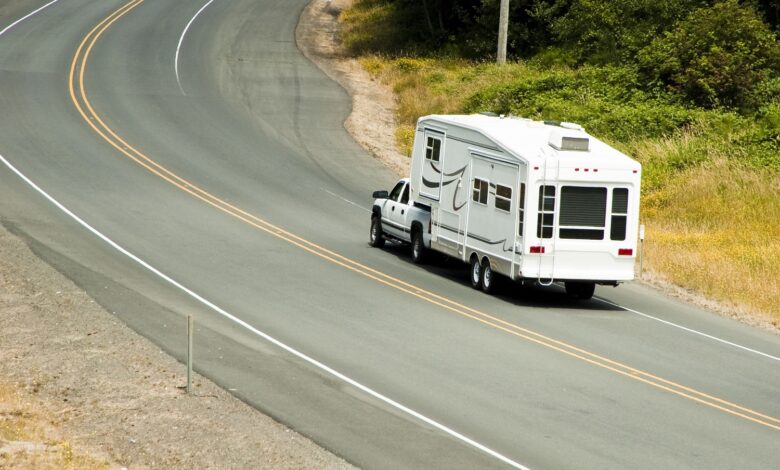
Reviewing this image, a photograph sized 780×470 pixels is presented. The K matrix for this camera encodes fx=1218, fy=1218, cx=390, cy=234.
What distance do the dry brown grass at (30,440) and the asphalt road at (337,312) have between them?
2.78 metres

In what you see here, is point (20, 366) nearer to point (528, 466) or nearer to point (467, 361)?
point (467, 361)

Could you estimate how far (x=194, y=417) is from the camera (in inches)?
625

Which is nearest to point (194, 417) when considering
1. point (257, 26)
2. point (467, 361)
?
point (467, 361)

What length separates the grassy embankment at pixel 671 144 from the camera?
2737 cm

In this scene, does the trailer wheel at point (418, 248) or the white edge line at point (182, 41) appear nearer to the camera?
the trailer wheel at point (418, 248)

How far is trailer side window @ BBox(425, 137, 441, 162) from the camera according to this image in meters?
27.4

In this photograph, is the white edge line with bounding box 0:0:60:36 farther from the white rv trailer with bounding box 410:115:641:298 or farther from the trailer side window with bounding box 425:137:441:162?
the white rv trailer with bounding box 410:115:641:298

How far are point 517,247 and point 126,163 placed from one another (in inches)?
697

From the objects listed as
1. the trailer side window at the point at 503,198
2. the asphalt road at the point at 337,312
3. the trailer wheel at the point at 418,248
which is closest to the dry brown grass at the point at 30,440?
the asphalt road at the point at 337,312

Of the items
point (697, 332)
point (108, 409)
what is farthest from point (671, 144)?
point (108, 409)

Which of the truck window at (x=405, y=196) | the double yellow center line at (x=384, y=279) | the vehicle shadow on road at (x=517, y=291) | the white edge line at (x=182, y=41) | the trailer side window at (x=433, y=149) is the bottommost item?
the vehicle shadow on road at (x=517, y=291)

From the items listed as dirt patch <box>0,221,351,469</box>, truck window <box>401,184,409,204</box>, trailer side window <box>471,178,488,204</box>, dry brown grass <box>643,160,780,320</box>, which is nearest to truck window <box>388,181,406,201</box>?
truck window <box>401,184,409,204</box>

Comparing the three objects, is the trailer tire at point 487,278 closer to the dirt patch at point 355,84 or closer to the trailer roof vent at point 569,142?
the trailer roof vent at point 569,142

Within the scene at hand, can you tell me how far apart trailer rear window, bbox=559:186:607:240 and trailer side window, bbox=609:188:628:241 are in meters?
0.18
